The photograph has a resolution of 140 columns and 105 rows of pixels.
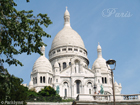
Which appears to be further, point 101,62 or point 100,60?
point 100,60

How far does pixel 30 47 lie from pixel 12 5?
3523 millimetres

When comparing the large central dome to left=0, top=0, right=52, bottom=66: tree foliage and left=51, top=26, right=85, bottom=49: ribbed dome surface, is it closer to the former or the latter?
left=51, top=26, right=85, bottom=49: ribbed dome surface

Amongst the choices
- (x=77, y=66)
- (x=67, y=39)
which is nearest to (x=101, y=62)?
(x=77, y=66)

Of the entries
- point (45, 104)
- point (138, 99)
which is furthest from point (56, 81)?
point (138, 99)

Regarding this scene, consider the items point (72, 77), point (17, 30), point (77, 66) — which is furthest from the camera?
point (77, 66)

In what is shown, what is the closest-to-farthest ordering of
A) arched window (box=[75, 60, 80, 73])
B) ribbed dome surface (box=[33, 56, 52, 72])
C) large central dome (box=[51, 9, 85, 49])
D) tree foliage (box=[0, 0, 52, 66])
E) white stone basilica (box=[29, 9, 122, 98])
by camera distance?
tree foliage (box=[0, 0, 52, 66]), white stone basilica (box=[29, 9, 122, 98]), arched window (box=[75, 60, 80, 73]), ribbed dome surface (box=[33, 56, 52, 72]), large central dome (box=[51, 9, 85, 49])

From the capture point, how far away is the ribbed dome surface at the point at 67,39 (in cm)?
9519

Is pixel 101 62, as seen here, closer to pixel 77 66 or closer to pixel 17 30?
pixel 77 66

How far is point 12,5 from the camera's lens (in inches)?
882

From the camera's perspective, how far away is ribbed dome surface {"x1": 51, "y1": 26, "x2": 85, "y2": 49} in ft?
312

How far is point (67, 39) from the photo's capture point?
9581cm

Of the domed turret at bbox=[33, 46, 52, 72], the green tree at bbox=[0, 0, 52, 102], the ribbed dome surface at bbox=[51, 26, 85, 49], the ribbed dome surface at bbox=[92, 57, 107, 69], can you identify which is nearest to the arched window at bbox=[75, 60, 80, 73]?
the domed turret at bbox=[33, 46, 52, 72]

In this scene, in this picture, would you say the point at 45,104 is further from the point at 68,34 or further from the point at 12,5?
the point at 68,34

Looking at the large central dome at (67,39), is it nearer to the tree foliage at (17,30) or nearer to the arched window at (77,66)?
the arched window at (77,66)
